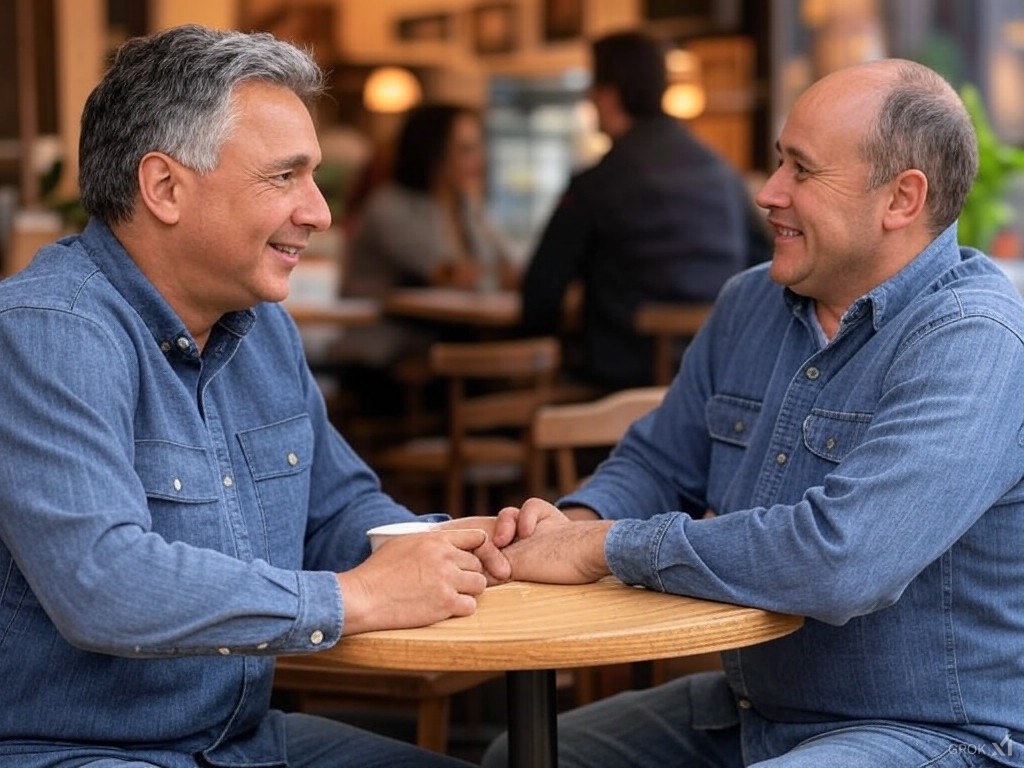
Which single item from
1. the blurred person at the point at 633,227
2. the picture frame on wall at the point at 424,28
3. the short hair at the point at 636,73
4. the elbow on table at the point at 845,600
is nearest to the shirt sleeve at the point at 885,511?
the elbow on table at the point at 845,600

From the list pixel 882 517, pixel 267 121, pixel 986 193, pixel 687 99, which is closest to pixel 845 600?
pixel 882 517

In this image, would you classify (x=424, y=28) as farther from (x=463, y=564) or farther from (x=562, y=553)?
(x=463, y=564)

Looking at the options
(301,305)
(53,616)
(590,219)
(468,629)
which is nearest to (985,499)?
(468,629)

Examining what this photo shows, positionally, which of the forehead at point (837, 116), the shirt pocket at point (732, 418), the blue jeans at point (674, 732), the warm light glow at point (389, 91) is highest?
the forehead at point (837, 116)

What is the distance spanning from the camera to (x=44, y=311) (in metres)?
1.70

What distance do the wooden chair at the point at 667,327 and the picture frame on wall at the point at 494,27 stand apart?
893 cm

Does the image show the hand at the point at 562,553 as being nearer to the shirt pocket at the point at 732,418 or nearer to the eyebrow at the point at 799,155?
the shirt pocket at the point at 732,418

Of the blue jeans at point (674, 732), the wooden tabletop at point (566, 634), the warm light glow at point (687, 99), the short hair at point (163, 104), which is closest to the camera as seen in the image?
the wooden tabletop at point (566, 634)

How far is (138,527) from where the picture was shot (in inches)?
64.1

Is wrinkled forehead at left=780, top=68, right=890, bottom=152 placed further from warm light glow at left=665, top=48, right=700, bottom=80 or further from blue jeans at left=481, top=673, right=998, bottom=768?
warm light glow at left=665, top=48, right=700, bottom=80

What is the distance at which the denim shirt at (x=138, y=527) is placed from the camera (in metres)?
1.60

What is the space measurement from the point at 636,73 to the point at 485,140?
879cm

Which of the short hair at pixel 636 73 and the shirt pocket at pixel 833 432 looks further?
the short hair at pixel 636 73

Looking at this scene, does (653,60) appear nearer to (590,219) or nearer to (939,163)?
(590,219)
